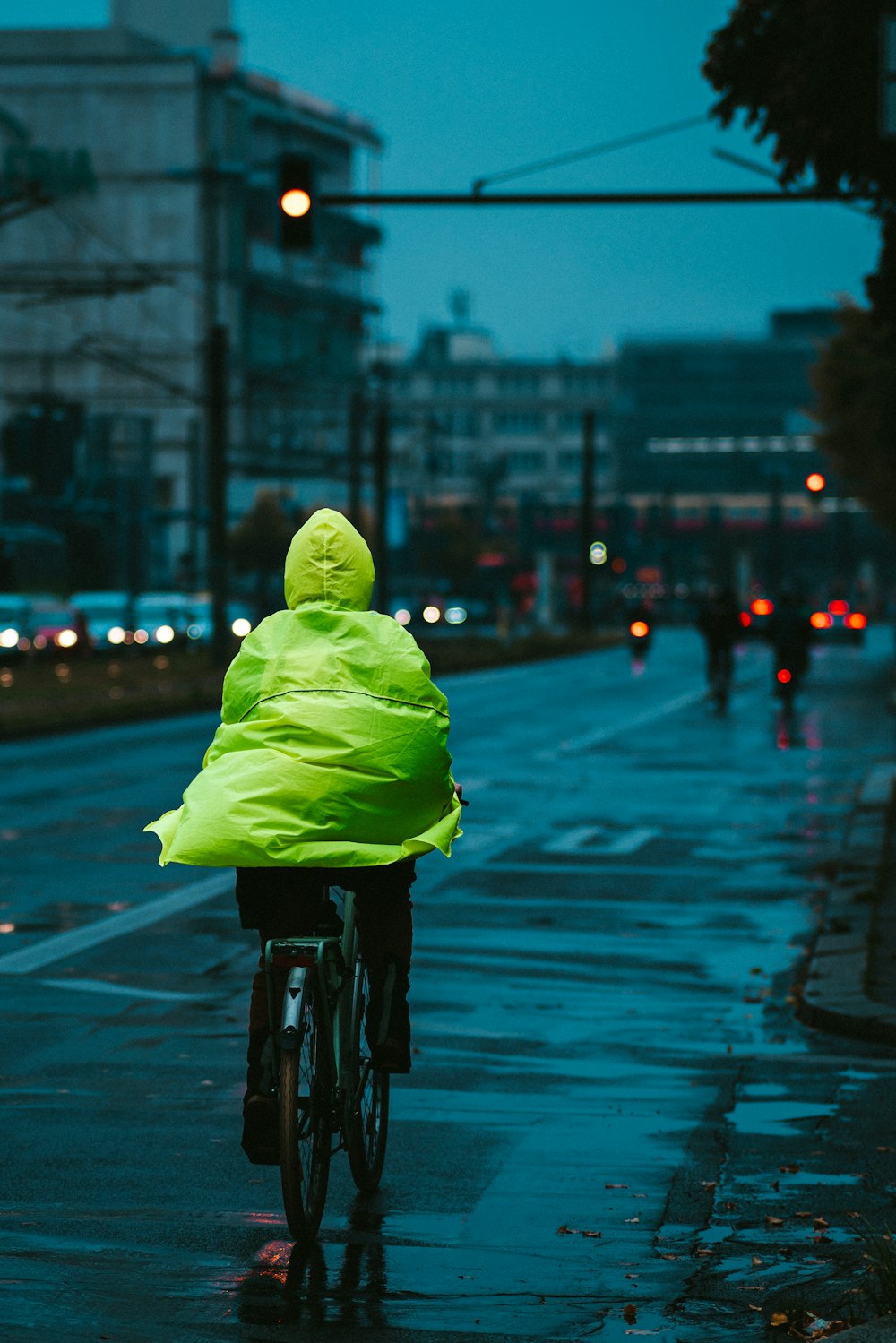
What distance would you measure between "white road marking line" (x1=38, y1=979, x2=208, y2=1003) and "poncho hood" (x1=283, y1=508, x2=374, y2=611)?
13.6ft

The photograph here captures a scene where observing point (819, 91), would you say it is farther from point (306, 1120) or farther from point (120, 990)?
point (306, 1120)

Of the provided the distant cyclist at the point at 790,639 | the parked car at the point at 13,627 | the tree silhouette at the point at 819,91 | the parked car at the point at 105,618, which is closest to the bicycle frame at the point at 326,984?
the tree silhouette at the point at 819,91

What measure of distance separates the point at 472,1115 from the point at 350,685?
2.30 metres

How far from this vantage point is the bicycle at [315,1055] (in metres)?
5.98

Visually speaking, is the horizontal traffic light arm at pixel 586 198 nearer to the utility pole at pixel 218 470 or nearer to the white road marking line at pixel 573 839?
the white road marking line at pixel 573 839

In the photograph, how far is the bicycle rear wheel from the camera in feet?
21.1

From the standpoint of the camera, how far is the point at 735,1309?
18.5ft

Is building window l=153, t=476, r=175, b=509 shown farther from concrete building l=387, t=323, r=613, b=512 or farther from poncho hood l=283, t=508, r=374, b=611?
poncho hood l=283, t=508, r=374, b=611

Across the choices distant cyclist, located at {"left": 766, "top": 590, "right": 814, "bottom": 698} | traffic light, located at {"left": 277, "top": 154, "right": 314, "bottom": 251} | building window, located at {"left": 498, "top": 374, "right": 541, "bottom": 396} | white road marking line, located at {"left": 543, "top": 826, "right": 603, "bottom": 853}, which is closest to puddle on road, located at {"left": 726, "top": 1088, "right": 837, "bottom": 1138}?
white road marking line, located at {"left": 543, "top": 826, "right": 603, "bottom": 853}

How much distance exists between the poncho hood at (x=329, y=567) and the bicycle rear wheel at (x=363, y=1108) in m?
0.98

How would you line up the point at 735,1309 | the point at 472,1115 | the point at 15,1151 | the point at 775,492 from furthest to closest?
the point at 775,492, the point at 472,1115, the point at 15,1151, the point at 735,1309

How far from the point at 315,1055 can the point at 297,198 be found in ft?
59.8

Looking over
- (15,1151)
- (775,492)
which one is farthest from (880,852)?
(775,492)

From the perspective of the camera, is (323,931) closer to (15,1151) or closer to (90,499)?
(15,1151)
